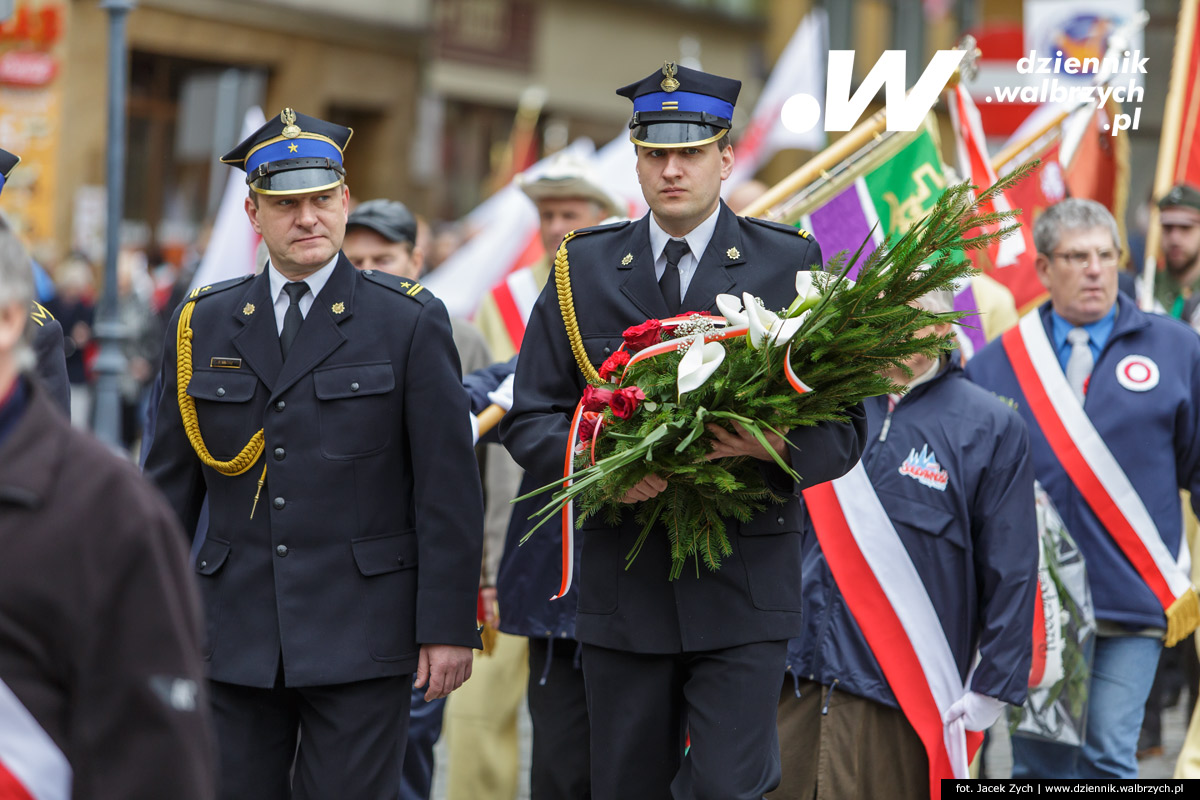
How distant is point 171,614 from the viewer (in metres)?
2.40

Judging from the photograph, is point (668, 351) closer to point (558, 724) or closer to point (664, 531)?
point (664, 531)

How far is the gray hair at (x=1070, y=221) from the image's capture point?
245 inches

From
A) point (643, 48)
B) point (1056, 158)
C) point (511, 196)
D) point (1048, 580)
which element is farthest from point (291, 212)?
point (643, 48)

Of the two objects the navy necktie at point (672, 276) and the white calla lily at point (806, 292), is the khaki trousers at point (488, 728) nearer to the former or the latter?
the navy necktie at point (672, 276)

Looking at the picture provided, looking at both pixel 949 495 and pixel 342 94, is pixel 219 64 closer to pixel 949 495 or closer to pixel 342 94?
pixel 342 94

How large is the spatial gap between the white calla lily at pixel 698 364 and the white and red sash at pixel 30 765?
1791mm

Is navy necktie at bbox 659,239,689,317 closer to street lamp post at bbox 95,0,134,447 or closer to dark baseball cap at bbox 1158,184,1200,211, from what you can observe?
dark baseball cap at bbox 1158,184,1200,211

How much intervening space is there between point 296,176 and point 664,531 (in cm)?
136

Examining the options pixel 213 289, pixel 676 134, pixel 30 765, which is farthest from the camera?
pixel 213 289

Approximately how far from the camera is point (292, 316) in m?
4.37

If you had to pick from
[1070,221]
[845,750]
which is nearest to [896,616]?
[845,750]

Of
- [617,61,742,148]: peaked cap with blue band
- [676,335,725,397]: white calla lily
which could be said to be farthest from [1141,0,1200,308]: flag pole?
[676,335,725,397]: white calla lily

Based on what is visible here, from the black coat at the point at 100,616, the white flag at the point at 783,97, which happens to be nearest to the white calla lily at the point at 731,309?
the black coat at the point at 100,616

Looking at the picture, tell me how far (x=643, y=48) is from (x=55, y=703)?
2721 centimetres
